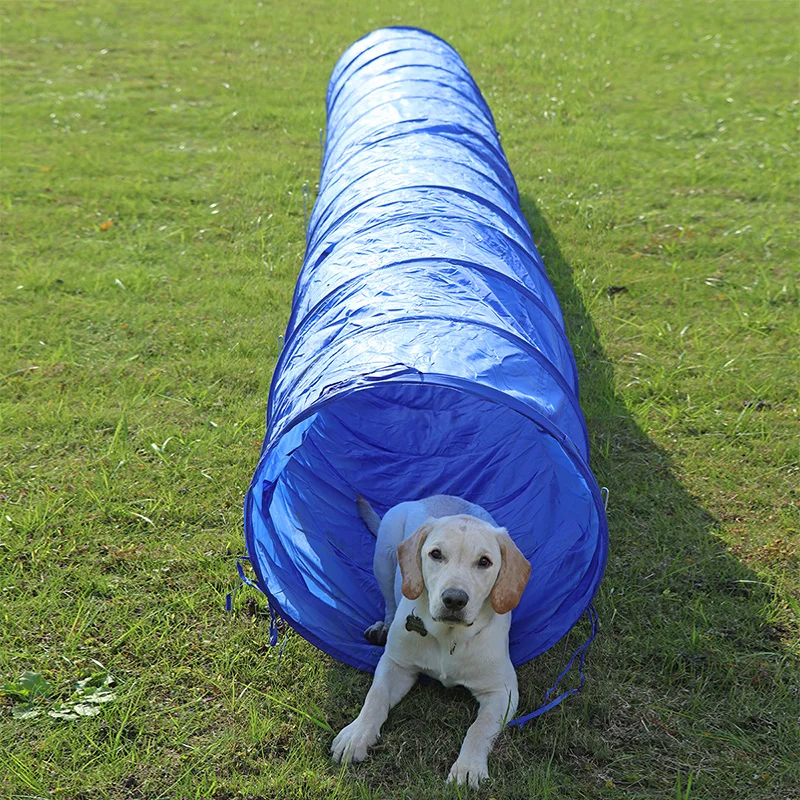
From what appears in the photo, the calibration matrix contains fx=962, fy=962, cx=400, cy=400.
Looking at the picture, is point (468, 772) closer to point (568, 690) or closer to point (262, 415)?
point (568, 690)

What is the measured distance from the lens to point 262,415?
19.6 feet

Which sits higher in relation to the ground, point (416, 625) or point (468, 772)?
point (416, 625)

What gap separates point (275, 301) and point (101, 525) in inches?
110

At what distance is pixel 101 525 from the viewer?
4996 mm

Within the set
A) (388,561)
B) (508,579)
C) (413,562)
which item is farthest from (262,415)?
(508,579)

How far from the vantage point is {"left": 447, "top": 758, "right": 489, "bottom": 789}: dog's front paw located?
351cm

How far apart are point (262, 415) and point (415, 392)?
964 millimetres

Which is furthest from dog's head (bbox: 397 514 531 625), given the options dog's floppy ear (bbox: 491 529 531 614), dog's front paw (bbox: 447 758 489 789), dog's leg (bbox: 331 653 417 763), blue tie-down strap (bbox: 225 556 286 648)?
blue tie-down strap (bbox: 225 556 286 648)

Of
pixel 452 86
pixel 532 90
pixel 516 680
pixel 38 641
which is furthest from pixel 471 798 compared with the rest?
pixel 532 90

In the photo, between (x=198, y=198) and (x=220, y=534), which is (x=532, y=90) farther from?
(x=220, y=534)

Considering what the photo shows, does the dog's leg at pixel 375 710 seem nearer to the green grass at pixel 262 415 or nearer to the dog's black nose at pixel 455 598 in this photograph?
the green grass at pixel 262 415

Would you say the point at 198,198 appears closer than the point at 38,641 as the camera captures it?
No

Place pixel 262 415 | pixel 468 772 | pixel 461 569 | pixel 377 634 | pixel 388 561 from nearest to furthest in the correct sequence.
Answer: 1. pixel 468 772
2. pixel 461 569
3. pixel 377 634
4. pixel 388 561
5. pixel 262 415

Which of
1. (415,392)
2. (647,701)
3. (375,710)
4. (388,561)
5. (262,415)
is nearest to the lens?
(375,710)
